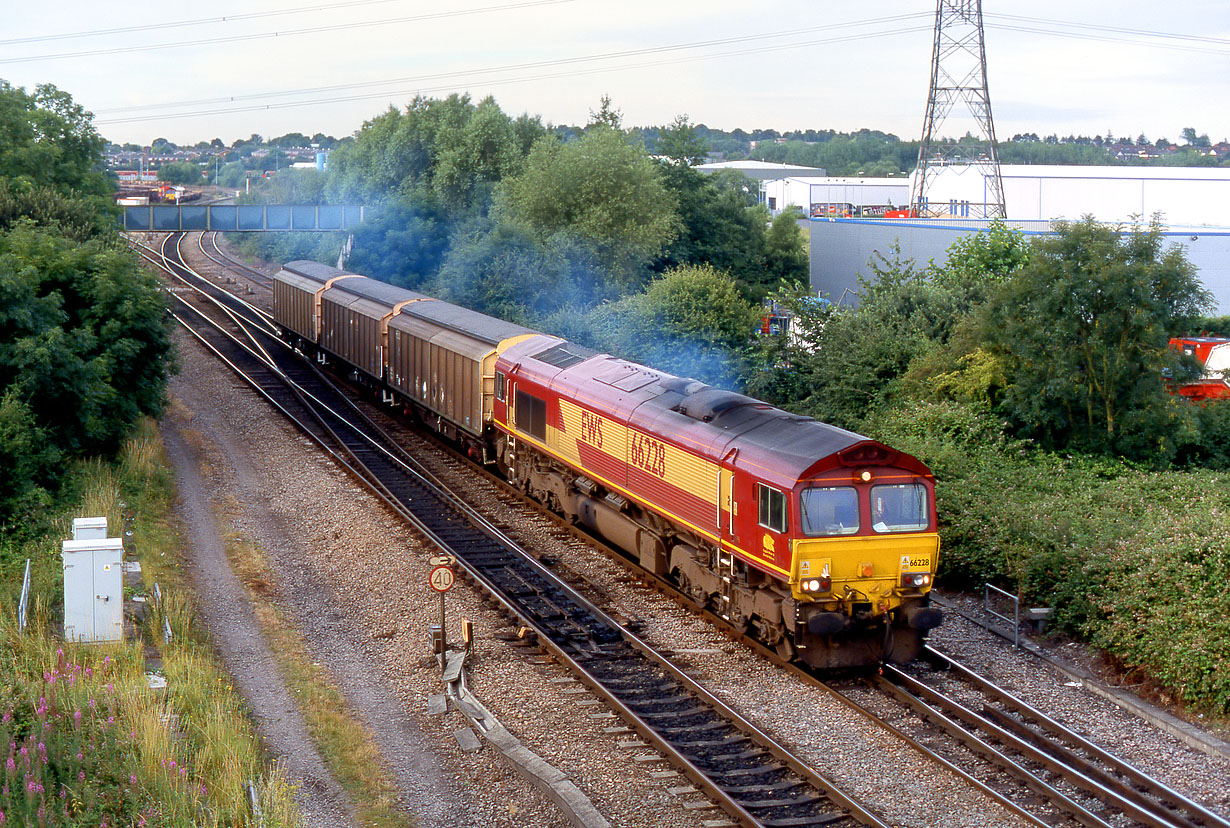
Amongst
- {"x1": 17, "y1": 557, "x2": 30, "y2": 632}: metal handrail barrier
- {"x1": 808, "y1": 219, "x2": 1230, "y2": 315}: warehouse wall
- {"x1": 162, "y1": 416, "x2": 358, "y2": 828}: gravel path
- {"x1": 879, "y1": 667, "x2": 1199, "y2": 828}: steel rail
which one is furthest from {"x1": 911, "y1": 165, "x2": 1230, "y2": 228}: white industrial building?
{"x1": 17, "y1": 557, "x2": 30, "y2": 632}: metal handrail barrier

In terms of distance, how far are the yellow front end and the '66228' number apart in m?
3.76

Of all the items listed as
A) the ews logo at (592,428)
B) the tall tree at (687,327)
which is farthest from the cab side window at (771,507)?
the tall tree at (687,327)

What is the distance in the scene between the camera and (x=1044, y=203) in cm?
5972

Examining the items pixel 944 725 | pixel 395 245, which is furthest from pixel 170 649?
pixel 395 245

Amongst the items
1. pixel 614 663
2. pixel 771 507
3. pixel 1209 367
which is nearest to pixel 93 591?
pixel 614 663

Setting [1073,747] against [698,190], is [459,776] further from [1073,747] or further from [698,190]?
[698,190]

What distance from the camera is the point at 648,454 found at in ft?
A: 55.3

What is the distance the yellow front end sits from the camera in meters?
13.0

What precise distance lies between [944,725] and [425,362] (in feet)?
59.2

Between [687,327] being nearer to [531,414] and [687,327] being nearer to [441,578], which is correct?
[531,414]

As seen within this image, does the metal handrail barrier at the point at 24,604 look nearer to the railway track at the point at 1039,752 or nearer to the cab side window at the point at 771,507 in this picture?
the cab side window at the point at 771,507

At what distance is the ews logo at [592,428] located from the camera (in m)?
18.6

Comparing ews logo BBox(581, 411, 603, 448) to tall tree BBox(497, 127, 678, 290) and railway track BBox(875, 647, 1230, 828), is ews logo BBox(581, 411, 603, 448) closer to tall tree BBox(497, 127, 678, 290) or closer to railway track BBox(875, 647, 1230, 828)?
railway track BBox(875, 647, 1230, 828)

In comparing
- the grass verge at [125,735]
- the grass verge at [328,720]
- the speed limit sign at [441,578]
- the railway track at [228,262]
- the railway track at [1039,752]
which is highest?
the railway track at [228,262]
